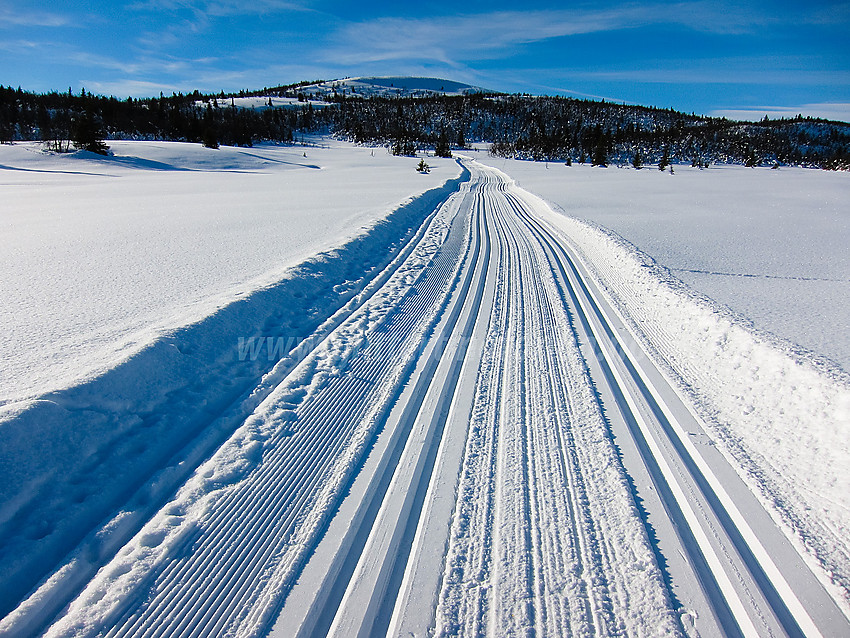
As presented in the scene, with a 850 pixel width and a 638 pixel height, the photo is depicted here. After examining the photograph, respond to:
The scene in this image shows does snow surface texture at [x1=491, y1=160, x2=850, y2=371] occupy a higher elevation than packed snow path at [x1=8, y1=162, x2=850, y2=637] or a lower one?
higher

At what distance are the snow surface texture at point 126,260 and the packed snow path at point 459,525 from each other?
170cm

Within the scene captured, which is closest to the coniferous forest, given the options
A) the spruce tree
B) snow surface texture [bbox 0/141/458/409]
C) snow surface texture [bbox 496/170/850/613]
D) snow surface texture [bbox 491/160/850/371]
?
the spruce tree

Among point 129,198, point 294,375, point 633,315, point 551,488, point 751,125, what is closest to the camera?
point 551,488

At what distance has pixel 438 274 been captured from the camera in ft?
23.1

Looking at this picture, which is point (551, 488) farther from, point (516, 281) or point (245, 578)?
point (516, 281)

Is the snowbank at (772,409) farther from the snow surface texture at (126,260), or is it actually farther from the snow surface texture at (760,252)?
the snow surface texture at (126,260)

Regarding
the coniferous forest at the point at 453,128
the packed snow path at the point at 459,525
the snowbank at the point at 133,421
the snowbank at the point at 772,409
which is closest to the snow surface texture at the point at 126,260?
the snowbank at the point at 133,421

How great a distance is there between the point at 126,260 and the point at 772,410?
28.2 feet

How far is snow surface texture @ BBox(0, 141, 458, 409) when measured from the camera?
3795 millimetres

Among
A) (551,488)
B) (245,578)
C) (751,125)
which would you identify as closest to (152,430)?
(245,578)

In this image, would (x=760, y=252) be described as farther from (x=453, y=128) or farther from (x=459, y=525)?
(x=453, y=128)

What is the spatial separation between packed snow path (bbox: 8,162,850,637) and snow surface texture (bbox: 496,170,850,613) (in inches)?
7.9

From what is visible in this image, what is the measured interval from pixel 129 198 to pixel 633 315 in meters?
17.1

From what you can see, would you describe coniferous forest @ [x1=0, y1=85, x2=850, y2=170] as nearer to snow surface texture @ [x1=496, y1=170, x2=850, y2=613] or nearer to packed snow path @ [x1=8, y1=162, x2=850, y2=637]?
packed snow path @ [x1=8, y1=162, x2=850, y2=637]
